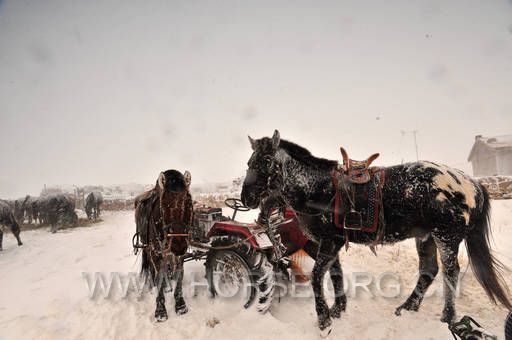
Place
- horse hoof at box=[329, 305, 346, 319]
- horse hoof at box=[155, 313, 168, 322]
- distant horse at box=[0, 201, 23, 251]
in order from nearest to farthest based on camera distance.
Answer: horse hoof at box=[329, 305, 346, 319] < horse hoof at box=[155, 313, 168, 322] < distant horse at box=[0, 201, 23, 251]

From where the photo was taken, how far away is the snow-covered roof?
28.9 metres

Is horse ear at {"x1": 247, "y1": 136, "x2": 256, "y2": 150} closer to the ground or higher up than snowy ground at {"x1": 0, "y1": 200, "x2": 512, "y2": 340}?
higher up

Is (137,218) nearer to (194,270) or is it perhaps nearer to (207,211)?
(207,211)

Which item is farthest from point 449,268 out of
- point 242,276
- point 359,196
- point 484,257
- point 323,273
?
point 242,276

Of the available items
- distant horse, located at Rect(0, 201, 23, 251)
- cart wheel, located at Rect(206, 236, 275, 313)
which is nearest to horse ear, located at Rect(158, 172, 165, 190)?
cart wheel, located at Rect(206, 236, 275, 313)

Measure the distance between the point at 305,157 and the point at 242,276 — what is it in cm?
230

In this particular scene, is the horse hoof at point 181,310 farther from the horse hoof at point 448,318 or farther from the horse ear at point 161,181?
the horse hoof at point 448,318

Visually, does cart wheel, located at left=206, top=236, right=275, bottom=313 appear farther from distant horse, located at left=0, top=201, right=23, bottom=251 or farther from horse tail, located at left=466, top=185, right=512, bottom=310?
distant horse, located at left=0, top=201, right=23, bottom=251

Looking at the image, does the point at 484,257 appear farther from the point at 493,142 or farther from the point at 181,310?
the point at 493,142

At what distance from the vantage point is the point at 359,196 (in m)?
3.52

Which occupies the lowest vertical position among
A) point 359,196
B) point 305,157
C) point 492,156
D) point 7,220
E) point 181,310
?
point 181,310

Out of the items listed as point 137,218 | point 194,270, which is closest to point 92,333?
point 137,218

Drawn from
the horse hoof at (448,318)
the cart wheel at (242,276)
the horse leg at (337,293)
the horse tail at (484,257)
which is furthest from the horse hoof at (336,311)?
the horse tail at (484,257)

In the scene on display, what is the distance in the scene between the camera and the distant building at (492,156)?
28984 millimetres
